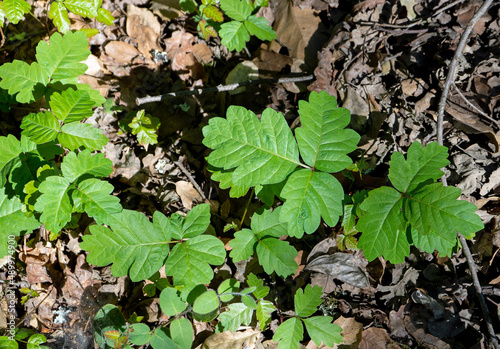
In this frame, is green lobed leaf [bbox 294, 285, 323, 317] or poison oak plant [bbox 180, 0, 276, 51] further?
poison oak plant [bbox 180, 0, 276, 51]

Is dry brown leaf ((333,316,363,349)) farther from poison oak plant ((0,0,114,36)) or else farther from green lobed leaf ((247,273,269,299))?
poison oak plant ((0,0,114,36))

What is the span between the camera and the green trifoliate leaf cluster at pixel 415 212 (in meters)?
1.97

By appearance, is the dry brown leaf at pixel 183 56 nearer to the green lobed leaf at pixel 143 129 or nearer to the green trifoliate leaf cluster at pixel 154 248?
the green lobed leaf at pixel 143 129

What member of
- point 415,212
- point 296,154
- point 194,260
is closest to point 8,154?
point 194,260

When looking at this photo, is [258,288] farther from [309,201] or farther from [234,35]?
[234,35]

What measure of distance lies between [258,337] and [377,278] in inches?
40.2

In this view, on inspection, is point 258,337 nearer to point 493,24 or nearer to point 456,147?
point 456,147

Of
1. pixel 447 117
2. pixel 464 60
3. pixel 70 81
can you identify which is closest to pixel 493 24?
pixel 464 60

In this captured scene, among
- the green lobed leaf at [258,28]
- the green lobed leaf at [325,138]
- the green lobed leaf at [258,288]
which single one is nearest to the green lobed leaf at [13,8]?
the green lobed leaf at [258,28]

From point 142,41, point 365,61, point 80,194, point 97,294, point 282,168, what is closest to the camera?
point 282,168

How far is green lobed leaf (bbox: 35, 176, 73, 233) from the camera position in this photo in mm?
2168

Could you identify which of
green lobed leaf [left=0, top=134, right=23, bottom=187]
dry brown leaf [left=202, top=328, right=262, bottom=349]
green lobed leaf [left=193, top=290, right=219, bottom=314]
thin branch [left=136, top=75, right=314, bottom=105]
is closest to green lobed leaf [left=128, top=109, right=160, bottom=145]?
thin branch [left=136, top=75, right=314, bottom=105]

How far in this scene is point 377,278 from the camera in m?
2.68

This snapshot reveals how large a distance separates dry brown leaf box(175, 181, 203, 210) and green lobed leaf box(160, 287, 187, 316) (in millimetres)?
935
